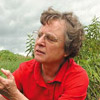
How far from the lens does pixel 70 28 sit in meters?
2.67

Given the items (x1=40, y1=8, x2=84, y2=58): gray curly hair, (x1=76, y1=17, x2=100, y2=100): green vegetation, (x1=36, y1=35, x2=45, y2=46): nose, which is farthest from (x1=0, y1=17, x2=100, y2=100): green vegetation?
(x1=36, y1=35, x2=45, y2=46): nose

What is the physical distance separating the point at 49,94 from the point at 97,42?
2.01 meters

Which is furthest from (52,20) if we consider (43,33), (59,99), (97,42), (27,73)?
(97,42)

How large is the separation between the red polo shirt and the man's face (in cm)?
20

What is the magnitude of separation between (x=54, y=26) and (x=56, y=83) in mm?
591

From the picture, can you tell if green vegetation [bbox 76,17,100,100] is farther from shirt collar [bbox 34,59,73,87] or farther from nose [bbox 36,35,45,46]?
nose [bbox 36,35,45,46]

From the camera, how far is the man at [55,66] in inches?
99.2

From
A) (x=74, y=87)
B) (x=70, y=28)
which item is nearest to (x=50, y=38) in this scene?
(x=70, y=28)

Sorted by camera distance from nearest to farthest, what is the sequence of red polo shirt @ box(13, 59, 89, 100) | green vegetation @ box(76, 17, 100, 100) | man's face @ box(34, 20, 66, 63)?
man's face @ box(34, 20, 66, 63)
red polo shirt @ box(13, 59, 89, 100)
green vegetation @ box(76, 17, 100, 100)

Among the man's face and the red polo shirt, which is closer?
the man's face

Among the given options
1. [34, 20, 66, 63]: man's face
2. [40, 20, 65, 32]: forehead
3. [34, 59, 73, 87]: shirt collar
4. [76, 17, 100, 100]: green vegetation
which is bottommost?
Answer: [76, 17, 100, 100]: green vegetation

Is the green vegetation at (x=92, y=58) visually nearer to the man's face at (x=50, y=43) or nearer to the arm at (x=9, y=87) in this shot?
the man's face at (x=50, y=43)

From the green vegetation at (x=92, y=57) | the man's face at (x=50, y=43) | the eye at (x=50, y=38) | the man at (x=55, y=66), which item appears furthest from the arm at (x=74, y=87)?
the green vegetation at (x=92, y=57)

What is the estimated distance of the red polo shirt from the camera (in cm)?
258
